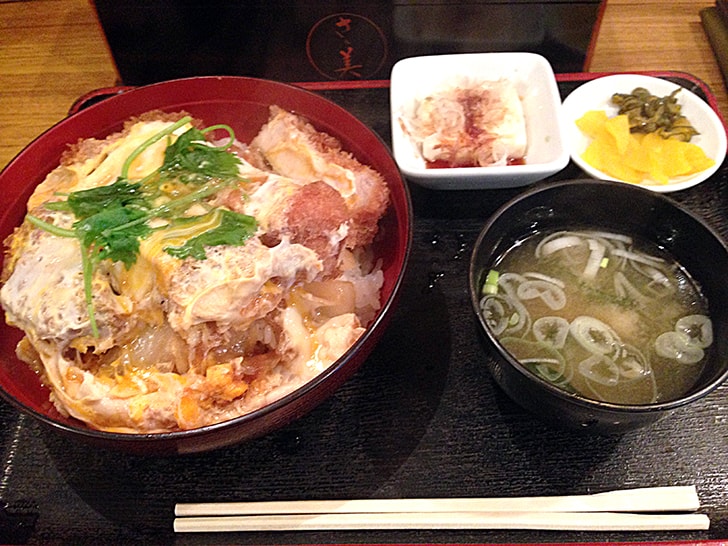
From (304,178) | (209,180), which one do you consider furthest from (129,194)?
(304,178)

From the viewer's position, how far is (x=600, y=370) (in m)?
1.38

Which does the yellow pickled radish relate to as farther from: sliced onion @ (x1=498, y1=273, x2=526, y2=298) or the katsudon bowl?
the katsudon bowl

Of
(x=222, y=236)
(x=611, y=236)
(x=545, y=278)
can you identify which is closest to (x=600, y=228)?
(x=611, y=236)

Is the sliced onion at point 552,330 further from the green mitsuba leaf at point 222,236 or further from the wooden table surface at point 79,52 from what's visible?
the wooden table surface at point 79,52

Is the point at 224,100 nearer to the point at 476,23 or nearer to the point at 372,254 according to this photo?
the point at 372,254

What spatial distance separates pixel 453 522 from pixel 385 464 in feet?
0.61

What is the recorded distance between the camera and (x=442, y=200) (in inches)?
71.6

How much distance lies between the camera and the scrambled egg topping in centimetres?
122

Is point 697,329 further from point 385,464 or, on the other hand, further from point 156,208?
point 156,208

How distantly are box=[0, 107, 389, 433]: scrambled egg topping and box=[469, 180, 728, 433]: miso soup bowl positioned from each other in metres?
0.32

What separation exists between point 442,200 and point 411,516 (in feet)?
2.91

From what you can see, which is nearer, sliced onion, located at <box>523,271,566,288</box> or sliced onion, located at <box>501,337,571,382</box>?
sliced onion, located at <box>501,337,571,382</box>

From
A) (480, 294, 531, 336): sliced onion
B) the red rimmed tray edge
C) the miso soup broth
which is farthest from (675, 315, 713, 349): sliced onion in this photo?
the red rimmed tray edge

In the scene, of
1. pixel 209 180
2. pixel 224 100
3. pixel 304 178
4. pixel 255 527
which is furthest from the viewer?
pixel 224 100
